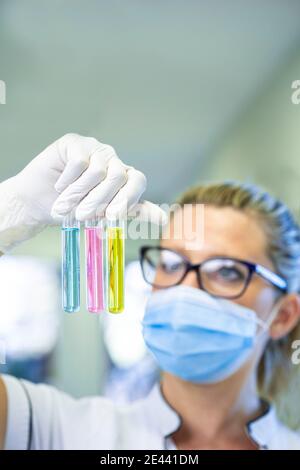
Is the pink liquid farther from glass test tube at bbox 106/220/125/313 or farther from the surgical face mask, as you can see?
the surgical face mask

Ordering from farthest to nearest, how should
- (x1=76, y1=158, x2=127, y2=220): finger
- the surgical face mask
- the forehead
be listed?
1. the forehead
2. the surgical face mask
3. (x1=76, y1=158, x2=127, y2=220): finger

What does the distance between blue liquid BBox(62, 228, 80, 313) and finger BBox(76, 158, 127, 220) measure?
5cm

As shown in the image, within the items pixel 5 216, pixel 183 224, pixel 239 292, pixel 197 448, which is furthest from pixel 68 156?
pixel 197 448

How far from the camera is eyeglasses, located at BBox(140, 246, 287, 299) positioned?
148 cm

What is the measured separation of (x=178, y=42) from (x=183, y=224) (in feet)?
1.62

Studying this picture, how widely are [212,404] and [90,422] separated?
0.31 meters

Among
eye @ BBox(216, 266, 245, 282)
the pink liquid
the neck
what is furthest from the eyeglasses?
the pink liquid

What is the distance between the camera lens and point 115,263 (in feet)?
3.76

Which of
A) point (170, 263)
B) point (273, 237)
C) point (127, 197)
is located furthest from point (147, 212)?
point (273, 237)

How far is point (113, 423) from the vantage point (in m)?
1.49

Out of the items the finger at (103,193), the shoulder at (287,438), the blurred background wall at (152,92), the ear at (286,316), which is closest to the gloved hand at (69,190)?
the finger at (103,193)

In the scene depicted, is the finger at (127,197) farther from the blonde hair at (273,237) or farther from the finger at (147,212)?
the blonde hair at (273,237)

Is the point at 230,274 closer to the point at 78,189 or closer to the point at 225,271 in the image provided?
the point at 225,271

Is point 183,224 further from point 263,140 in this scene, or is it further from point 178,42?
point 178,42
